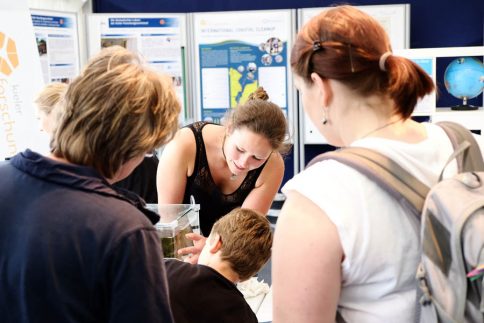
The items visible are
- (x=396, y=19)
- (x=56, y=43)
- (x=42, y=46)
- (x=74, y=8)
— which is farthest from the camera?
(x=74, y=8)

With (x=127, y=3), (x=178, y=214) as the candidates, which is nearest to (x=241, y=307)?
(x=178, y=214)

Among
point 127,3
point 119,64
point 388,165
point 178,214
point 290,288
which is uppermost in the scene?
point 127,3

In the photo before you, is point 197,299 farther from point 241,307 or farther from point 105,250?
point 105,250

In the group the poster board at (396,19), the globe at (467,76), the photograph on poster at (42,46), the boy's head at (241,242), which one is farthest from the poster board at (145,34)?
the boy's head at (241,242)

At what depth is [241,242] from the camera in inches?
68.7

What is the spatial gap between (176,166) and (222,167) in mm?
180

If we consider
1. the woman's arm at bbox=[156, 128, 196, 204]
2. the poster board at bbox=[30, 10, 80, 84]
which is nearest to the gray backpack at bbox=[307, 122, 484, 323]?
the woman's arm at bbox=[156, 128, 196, 204]

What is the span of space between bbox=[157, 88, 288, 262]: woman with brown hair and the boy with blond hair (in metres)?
0.44

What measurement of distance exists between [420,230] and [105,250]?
1.61ft

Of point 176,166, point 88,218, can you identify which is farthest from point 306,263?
point 176,166

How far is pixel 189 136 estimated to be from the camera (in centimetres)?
232

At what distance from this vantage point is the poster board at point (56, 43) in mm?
5059

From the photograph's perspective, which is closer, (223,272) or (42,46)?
(223,272)

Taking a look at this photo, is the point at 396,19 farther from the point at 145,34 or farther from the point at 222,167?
the point at 222,167
